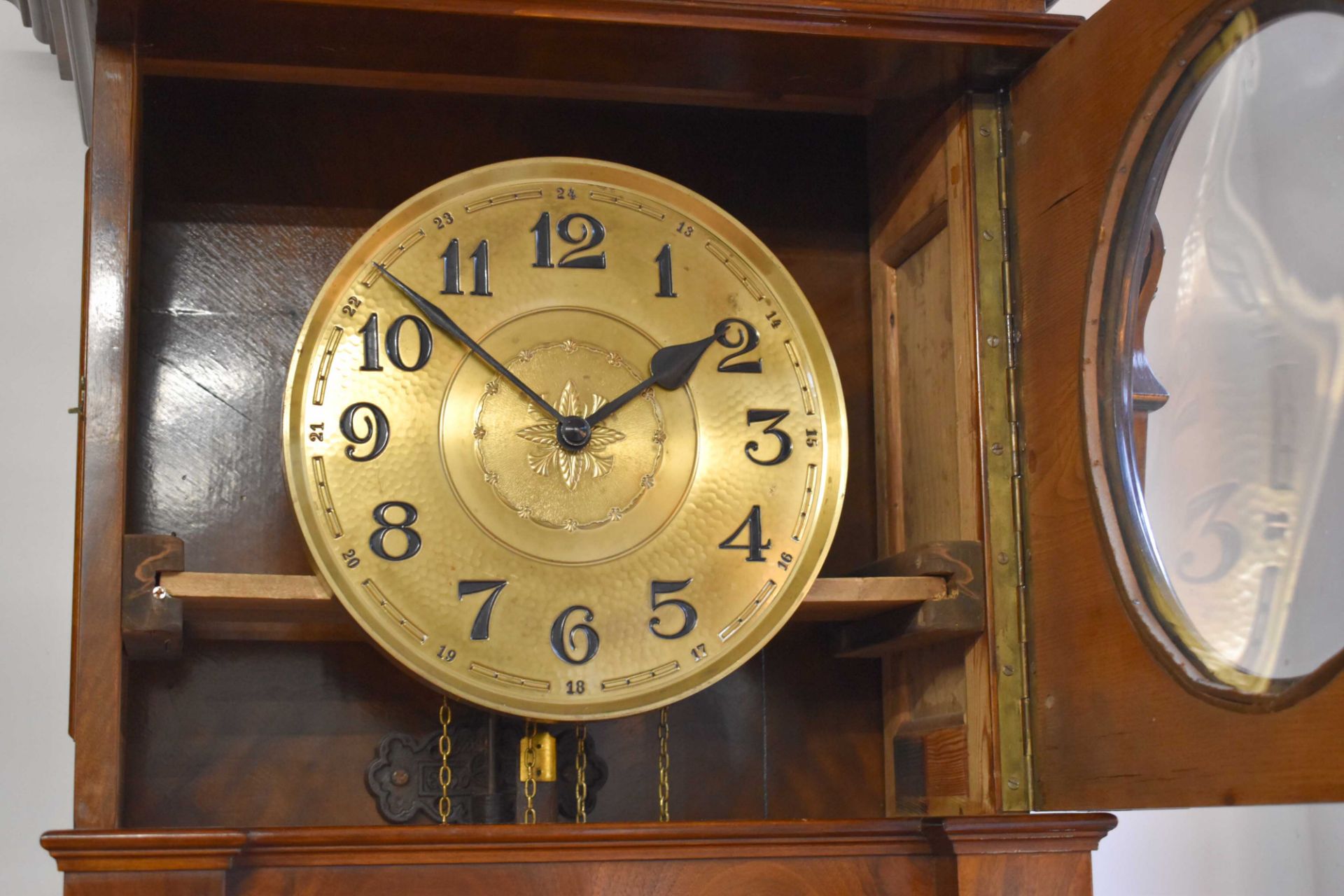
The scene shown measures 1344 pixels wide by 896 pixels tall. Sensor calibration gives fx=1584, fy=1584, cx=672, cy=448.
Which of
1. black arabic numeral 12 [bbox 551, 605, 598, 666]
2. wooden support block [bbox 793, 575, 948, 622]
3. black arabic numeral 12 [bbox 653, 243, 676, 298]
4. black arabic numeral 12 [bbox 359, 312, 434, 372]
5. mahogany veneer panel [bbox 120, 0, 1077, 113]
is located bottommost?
black arabic numeral 12 [bbox 551, 605, 598, 666]

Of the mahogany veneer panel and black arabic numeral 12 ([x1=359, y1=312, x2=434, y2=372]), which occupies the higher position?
the mahogany veneer panel

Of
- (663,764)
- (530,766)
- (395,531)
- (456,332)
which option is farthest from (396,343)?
(663,764)

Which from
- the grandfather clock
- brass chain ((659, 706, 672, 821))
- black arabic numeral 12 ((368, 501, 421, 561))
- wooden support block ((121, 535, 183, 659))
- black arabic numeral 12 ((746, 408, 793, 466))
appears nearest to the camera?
the grandfather clock

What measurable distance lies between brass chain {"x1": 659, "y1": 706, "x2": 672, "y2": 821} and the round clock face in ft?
0.76

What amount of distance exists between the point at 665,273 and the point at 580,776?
54 centimetres

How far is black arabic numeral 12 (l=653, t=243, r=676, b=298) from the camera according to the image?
162cm

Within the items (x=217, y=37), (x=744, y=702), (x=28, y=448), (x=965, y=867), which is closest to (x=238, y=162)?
(x=217, y=37)

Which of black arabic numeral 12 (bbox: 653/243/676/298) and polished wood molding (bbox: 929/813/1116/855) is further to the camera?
black arabic numeral 12 (bbox: 653/243/676/298)

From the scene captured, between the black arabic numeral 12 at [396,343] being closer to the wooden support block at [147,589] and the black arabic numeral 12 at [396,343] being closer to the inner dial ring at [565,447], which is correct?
the inner dial ring at [565,447]

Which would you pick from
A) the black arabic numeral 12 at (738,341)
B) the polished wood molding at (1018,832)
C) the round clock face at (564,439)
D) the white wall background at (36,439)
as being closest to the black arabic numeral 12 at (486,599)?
the round clock face at (564,439)

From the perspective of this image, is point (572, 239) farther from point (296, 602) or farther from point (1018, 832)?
point (1018, 832)

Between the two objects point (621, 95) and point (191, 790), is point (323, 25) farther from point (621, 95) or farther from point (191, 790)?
point (191, 790)

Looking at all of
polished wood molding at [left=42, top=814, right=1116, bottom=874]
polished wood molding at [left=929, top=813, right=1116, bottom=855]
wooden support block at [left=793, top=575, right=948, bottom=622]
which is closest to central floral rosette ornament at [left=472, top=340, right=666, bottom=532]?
wooden support block at [left=793, top=575, right=948, bottom=622]

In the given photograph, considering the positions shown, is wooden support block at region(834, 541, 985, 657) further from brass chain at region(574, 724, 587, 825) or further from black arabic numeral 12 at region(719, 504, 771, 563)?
brass chain at region(574, 724, 587, 825)
